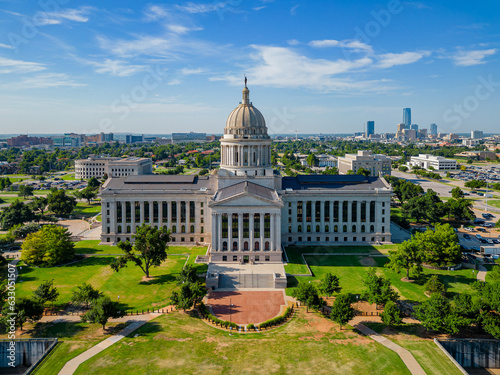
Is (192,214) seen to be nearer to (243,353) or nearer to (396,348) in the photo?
(243,353)

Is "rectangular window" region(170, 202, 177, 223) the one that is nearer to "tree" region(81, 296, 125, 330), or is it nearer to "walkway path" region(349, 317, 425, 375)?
"tree" region(81, 296, 125, 330)

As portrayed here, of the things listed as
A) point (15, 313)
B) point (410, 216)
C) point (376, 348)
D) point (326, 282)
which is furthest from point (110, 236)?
point (410, 216)

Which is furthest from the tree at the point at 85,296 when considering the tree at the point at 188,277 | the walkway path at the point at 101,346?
the tree at the point at 188,277

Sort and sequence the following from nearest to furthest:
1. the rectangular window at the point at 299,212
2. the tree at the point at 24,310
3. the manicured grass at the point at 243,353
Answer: the manicured grass at the point at 243,353
the tree at the point at 24,310
the rectangular window at the point at 299,212

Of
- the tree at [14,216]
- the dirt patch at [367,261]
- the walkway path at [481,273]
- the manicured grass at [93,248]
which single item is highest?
the tree at [14,216]

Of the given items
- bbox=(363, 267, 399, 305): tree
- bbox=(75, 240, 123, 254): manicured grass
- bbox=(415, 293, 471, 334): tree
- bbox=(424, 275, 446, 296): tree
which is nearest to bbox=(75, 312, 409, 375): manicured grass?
bbox=(415, 293, 471, 334): tree

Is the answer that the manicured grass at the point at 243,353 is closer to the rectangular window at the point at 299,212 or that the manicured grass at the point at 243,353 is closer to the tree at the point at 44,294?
the tree at the point at 44,294

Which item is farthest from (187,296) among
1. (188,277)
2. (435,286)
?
(435,286)
